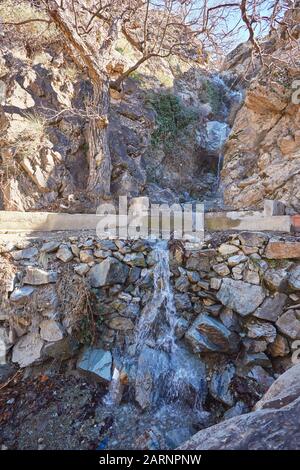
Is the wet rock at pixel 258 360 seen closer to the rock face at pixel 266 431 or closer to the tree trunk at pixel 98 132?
the rock face at pixel 266 431

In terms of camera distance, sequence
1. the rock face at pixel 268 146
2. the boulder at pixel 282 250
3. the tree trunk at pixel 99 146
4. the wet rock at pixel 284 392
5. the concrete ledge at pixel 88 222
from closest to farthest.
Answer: the wet rock at pixel 284 392 → the boulder at pixel 282 250 → the concrete ledge at pixel 88 222 → the tree trunk at pixel 99 146 → the rock face at pixel 268 146

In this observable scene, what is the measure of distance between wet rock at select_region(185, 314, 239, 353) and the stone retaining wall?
0.01 m

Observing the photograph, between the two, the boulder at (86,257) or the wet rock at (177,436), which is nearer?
the wet rock at (177,436)

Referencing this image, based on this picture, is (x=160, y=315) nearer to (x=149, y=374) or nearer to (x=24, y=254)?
(x=149, y=374)

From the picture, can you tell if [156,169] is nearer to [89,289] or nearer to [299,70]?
[299,70]

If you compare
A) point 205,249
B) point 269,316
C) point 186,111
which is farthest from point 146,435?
point 186,111

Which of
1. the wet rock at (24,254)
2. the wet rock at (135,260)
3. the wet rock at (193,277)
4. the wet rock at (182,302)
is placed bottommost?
the wet rock at (182,302)

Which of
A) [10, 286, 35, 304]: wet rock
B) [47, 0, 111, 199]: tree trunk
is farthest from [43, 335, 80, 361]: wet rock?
[47, 0, 111, 199]: tree trunk

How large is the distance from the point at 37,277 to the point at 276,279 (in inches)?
99.1

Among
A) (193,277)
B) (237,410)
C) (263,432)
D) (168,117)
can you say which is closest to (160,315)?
(193,277)

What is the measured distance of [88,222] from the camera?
12.6 feet

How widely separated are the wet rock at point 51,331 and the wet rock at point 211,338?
1317 millimetres

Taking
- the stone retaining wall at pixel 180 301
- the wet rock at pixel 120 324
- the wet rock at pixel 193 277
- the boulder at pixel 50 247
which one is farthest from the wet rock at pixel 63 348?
the wet rock at pixel 193 277

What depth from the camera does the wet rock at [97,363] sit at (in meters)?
2.54
